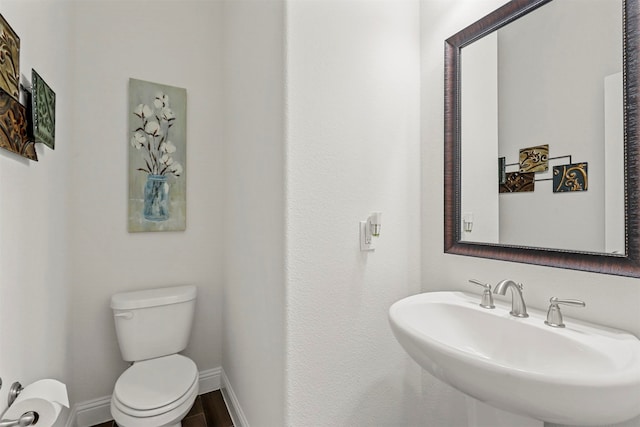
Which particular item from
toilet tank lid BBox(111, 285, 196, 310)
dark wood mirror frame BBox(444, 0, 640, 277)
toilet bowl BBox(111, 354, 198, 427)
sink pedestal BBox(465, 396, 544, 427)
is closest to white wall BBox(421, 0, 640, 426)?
dark wood mirror frame BBox(444, 0, 640, 277)

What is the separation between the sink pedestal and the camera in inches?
35.9

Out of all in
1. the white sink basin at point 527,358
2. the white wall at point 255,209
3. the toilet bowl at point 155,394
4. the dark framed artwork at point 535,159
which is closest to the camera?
the white sink basin at point 527,358

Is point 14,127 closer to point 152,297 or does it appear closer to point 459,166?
point 152,297

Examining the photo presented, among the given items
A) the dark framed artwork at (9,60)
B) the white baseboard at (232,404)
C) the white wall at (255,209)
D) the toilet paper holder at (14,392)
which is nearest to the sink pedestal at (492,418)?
the white wall at (255,209)

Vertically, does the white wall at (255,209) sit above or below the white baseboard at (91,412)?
above

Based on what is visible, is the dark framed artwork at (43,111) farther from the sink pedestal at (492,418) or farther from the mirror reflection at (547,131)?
the sink pedestal at (492,418)

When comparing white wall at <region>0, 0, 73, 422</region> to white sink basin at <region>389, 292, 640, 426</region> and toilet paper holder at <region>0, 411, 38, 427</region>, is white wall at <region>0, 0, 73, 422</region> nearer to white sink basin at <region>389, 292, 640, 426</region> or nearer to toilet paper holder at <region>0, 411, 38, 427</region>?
toilet paper holder at <region>0, 411, 38, 427</region>

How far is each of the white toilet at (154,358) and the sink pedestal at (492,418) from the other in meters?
1.20

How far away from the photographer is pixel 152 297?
1.67m

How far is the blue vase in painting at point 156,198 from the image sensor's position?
1.83 m

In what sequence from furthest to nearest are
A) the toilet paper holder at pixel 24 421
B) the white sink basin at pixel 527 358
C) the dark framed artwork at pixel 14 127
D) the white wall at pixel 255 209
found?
the white wall at pixel 255 209, the dark framed artwork at pixel 14 127, the toilet paper holder at pixel 24 421, the white sink basin at pixel 527 358

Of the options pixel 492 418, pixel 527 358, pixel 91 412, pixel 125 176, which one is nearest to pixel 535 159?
pixel 527 358

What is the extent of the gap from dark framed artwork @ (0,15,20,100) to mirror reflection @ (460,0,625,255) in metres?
1.54

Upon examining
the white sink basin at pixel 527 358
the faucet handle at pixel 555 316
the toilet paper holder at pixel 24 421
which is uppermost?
the faucet handle at pixel 555 316
